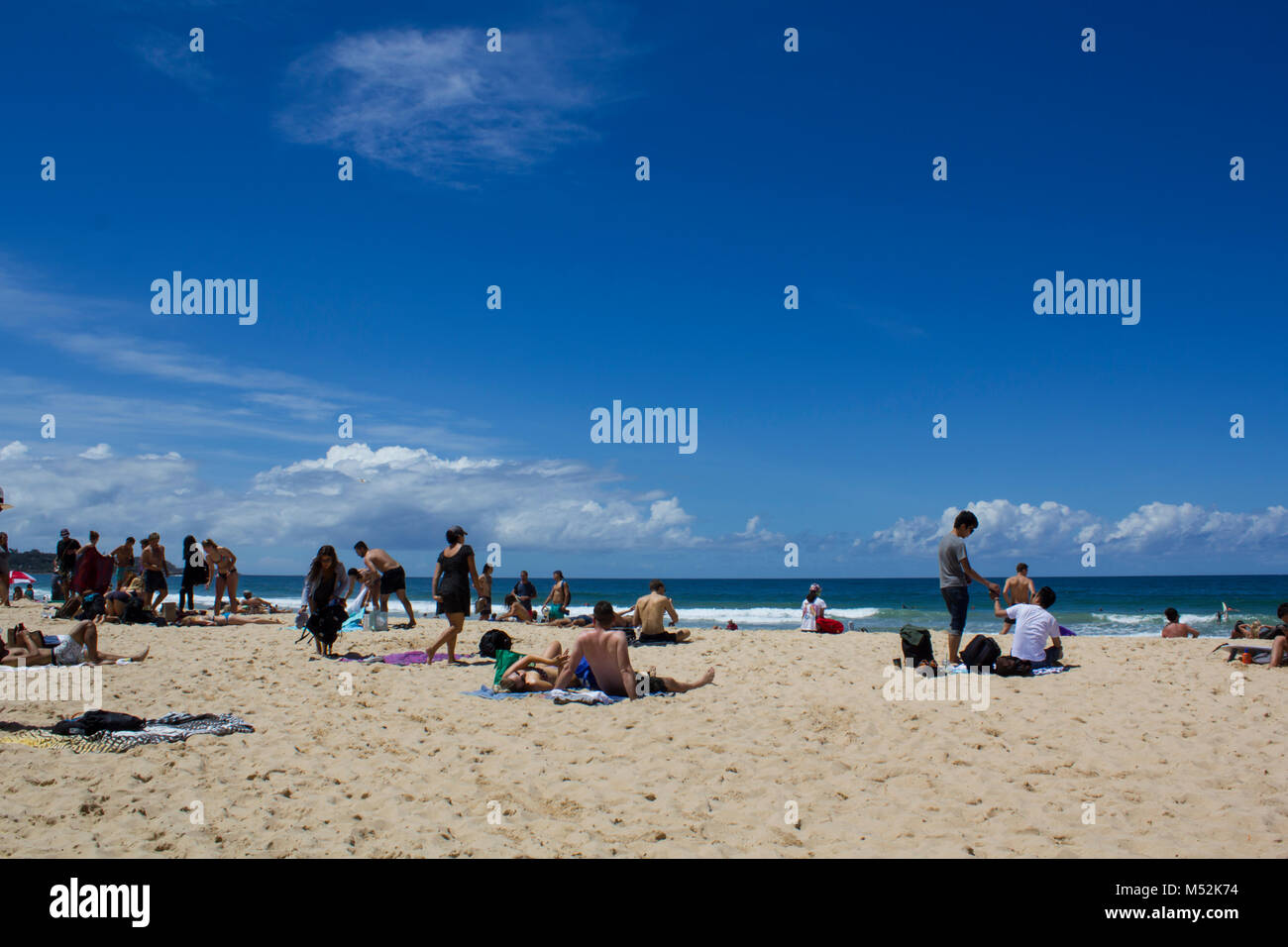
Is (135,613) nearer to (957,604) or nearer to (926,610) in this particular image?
(957,604)

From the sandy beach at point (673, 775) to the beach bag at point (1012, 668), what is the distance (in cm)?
35

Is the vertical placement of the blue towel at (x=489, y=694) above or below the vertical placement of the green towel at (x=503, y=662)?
below

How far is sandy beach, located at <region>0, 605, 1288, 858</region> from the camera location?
4.14 metres

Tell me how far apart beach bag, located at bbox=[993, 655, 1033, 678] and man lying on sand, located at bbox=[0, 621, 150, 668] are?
1024cm

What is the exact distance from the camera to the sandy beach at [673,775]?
4.14 meters

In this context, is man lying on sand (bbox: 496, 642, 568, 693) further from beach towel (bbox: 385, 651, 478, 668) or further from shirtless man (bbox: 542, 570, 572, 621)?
shirtless man (bbox: 542, 570, 572, 621)

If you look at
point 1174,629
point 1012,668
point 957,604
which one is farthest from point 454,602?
point 1174,629

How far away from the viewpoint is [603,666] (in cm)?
759

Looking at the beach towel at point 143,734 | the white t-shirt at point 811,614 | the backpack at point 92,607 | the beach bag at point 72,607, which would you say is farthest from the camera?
the white t-shirt at point 811,614

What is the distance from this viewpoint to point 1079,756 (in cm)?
562

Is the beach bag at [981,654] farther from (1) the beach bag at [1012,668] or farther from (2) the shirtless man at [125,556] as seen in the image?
(2) the shirtless man at [125,556]

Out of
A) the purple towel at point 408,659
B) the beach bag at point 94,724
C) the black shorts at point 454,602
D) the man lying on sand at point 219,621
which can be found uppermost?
the black shorts at point 454,602

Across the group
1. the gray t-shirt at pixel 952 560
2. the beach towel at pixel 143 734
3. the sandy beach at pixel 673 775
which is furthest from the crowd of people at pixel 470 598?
the beach towel at pixel 143 734
